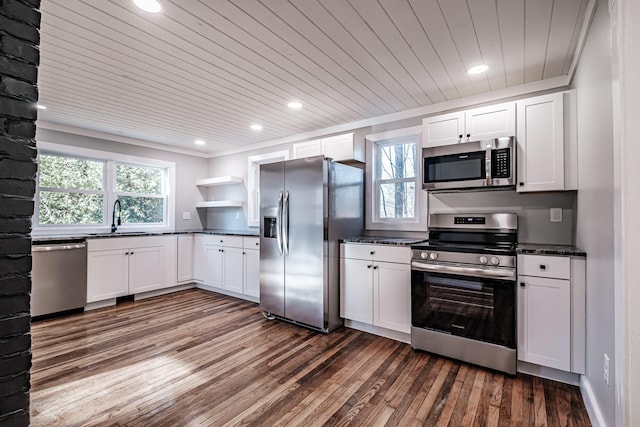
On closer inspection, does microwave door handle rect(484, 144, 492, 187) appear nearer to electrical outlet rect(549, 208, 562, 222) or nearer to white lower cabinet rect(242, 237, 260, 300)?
electrical outlet rect(549, 208, 562, 222)

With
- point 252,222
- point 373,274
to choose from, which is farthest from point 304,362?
point 252,222

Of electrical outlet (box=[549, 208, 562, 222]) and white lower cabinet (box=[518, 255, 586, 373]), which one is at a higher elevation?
electrical outlet (box=[549, 208, 562, 222])

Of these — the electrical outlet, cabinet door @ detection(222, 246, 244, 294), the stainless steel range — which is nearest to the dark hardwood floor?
the stainless steel range

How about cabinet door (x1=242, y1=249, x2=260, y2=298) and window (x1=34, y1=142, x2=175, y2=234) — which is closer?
window (x1=34, y1=142, x2=175, y2=234)

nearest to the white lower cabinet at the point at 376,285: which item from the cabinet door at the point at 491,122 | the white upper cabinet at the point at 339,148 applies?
the white upper cabinet at the point at 339,148

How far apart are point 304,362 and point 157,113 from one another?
3.12 metres

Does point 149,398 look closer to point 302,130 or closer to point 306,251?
point 306,251

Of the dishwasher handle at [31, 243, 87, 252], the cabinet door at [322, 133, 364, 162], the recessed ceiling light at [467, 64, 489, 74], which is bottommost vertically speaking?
the dishwasher handle at [31, 243, 87, 252]

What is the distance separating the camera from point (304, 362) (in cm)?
246

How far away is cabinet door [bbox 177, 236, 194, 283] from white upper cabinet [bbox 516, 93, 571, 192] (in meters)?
4.50

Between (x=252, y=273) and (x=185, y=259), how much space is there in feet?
4.55

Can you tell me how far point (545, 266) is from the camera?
2.15 metres

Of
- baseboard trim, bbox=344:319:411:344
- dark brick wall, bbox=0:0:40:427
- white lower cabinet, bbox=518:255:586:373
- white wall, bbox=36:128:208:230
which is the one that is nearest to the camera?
dark brick wall, bbox=0:0:40:427

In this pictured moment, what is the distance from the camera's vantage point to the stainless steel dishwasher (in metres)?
3.33
